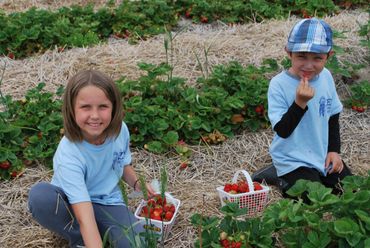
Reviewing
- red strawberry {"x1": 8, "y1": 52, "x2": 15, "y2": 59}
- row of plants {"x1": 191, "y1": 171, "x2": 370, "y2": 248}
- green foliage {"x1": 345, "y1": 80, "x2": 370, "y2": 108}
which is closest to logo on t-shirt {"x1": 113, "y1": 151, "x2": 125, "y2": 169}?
row of plants {"x1": 191, "y1": 171, "x2": 370, "y2": 248}

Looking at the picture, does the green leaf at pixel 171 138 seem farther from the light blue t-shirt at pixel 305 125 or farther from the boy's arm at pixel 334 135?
the boy's arm at pixel 334 135

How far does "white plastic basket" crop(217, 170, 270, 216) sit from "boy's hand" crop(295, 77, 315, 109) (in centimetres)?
46

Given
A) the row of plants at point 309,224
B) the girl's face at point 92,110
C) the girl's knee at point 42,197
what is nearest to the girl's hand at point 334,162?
the row of plants at point 309,224

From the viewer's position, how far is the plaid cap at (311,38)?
3.10 metres

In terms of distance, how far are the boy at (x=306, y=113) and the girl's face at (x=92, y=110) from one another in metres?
0.95

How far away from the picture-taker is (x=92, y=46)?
5.51m

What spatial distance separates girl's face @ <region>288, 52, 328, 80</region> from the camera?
125 inches

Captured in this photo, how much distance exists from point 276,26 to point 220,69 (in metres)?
1.72

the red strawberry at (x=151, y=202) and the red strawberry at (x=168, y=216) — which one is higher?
the red strawberry at (x=151, y=202)

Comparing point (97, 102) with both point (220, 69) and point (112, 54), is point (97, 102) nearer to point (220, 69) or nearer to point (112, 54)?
point (220, 69)

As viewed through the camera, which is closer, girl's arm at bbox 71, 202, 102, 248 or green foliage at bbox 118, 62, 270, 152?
girl's arm at bbox 71, 202, 102, 248

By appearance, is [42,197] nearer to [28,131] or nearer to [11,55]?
[28,131]

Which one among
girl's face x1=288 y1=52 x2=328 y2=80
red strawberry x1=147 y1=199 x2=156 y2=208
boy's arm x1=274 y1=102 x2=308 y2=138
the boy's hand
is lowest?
red strawberry x1=147 y1=199 x2=156 y2=208

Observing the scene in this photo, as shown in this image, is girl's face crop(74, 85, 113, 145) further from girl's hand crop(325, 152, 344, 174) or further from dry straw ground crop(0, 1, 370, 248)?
girl's hand crop(325, 152, 344, 174)
